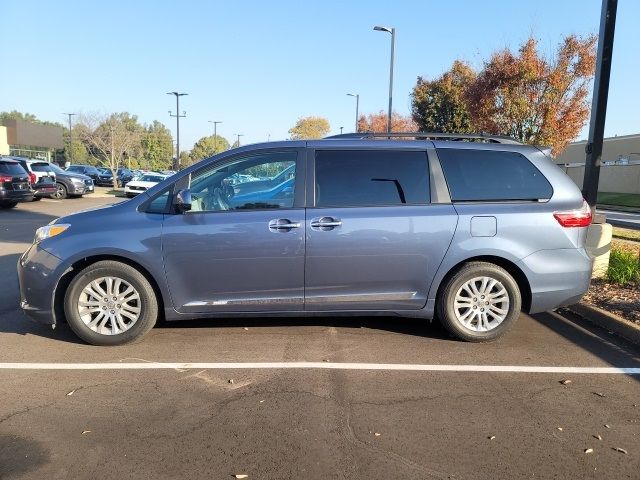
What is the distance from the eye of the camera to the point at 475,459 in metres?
2.92

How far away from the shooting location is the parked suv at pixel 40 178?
20.4m

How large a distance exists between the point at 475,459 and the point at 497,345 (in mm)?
2065

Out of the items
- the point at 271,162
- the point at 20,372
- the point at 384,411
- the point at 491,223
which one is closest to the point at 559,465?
the point at 384,411

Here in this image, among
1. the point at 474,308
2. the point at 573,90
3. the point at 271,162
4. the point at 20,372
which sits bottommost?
the point at 20,372

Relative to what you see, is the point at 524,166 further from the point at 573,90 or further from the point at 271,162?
the point at 573,90

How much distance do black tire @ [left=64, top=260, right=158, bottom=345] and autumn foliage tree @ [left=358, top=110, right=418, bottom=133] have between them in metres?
30.8

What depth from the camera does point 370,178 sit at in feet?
15.4

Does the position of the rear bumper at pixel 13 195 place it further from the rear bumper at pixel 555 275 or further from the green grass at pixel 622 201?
the green grass at pixel 622 201

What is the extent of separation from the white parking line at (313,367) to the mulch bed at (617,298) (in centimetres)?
135

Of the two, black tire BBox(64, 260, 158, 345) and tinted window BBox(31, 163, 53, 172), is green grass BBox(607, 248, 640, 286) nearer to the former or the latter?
black tire BBox(64, 260, 158, 345)

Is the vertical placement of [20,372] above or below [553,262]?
below

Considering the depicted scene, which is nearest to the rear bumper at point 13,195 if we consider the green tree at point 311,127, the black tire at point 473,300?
→ the black tire at point 473,300

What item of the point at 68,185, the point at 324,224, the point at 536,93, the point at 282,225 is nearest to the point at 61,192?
the point at 68,185

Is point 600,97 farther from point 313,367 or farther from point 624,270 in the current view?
point 313,367
